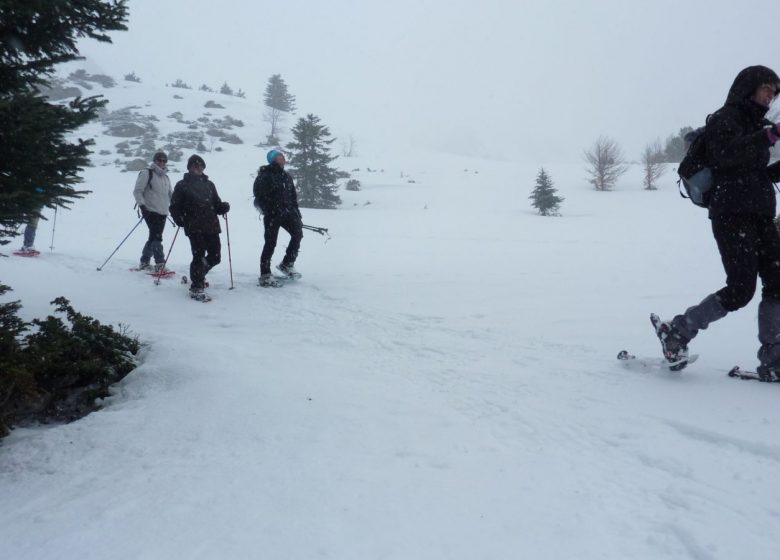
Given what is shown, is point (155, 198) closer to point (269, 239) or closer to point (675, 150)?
point (269, 239)

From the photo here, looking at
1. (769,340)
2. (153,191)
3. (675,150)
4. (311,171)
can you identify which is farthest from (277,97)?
(769,340)

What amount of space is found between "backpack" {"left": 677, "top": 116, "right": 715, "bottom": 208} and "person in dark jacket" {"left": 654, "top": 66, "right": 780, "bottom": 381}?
49 mm

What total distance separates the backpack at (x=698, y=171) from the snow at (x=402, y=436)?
4.26ft

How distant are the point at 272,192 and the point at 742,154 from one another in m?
5.54

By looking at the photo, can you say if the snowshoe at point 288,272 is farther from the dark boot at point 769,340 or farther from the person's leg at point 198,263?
the dark boot at point 769,340

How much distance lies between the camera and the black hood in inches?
112

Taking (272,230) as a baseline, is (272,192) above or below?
above

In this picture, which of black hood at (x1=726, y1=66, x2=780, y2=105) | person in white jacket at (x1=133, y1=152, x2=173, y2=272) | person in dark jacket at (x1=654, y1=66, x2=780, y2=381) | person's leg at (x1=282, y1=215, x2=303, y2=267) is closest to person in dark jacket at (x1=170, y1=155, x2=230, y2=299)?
person's leg at (x1=282, y1=215, x2=303, y2=267)

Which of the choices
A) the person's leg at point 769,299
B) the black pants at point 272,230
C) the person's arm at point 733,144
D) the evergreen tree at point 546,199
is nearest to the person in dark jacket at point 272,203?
the black pants at point 272,230

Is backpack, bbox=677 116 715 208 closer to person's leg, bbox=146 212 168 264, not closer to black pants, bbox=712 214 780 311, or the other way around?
black pants, bbox=712 214 780 311

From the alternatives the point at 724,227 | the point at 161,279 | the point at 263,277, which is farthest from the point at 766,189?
the point at 161,279

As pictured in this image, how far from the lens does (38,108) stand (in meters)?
2.57

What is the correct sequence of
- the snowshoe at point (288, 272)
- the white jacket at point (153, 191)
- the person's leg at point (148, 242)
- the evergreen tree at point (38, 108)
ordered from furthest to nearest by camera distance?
the person's leg at point (148, 242) → the white jacket at point (153, 191) → the snowshoe at point (288, 272) → the evergreen tree at point (38, 108)

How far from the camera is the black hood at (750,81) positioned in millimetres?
2848
